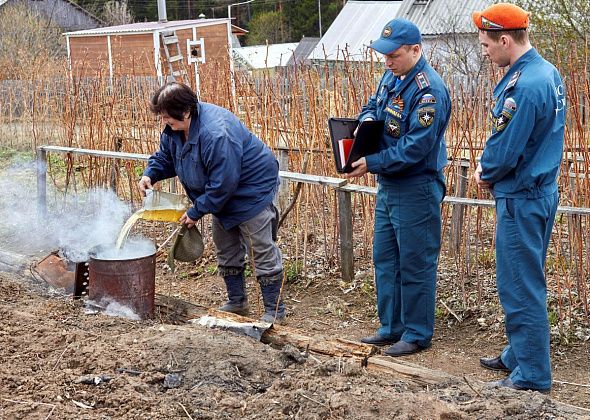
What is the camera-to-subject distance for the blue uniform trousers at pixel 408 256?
4512 mm

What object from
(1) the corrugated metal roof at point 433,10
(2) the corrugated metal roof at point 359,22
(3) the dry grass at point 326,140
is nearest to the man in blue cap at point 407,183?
(3) the dry grass at point 326,140

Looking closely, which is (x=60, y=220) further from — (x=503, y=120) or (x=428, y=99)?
(x=503, y=120)

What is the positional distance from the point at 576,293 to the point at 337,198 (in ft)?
6.42

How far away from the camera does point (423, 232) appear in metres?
4.54

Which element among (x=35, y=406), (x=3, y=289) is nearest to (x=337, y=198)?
(x=3, y=289)

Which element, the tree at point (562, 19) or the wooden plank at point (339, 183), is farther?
the tree at point (562, 19)

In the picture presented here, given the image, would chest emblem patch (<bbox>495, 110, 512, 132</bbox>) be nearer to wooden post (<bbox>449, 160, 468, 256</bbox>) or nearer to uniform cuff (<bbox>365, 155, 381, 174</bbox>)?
uniform cuff (<bbox>365, 155, 381, 174</bbox>)

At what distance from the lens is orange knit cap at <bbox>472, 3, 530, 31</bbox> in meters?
3.67

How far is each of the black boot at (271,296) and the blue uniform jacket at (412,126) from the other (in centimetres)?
110

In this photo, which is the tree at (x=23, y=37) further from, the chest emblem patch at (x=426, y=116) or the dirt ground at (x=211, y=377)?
the chest emblem patch at (x=426, y=116)

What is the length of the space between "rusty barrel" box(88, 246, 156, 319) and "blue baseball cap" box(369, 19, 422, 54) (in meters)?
1.99

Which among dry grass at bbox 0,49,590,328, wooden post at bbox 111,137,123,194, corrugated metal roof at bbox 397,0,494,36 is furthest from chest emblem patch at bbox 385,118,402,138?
corrugated metal roof at bbox 397,0,494,36

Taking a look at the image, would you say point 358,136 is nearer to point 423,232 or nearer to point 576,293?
point 423,232

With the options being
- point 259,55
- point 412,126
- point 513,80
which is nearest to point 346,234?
point 412,126
